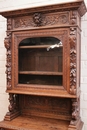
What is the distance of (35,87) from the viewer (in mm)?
1687

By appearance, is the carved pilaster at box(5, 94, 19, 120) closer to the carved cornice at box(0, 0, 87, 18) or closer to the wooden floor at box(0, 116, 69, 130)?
the wooden floor at box(0, 116, 69, 130)

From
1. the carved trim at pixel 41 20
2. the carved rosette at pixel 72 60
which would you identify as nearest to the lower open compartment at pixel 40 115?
the carved rosette at pixel 72 60

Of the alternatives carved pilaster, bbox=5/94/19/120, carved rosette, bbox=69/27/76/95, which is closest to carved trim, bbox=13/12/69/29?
carved rosette, bbox=69/27/76/95

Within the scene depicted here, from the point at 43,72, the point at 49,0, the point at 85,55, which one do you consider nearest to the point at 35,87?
the point at 43,72

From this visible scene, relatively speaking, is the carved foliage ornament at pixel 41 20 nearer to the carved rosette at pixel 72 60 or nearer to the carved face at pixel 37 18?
the carved face at pixel 37 18

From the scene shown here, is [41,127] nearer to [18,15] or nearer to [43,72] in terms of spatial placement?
[43,72]

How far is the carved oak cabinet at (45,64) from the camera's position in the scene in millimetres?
1541

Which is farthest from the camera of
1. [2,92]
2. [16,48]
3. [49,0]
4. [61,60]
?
[2,92]

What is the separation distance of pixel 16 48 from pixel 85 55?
0.75 m

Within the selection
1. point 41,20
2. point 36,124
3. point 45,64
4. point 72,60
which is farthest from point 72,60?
point 36,124

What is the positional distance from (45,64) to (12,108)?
63cm

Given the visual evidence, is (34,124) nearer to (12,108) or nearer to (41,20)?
(12,108)

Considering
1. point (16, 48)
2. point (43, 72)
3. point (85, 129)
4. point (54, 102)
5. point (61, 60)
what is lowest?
point (85, 129)

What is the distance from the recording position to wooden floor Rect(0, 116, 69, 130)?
162cm
